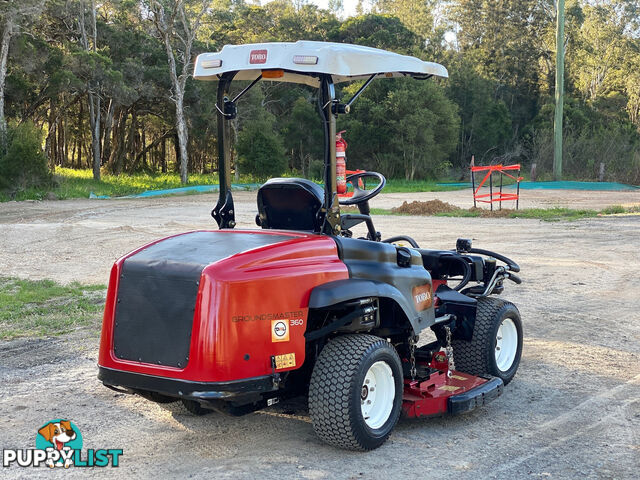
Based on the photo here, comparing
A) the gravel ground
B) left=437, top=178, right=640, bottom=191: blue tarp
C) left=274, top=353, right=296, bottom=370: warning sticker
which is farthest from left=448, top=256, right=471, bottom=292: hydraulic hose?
left=437, top=178, right=640, bottom=191: blue tarp

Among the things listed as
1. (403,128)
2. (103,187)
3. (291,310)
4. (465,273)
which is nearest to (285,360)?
(291,310)

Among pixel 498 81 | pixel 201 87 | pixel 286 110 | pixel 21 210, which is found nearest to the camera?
pixel 21 210

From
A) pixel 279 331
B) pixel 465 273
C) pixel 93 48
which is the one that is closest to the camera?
pixel 279 331

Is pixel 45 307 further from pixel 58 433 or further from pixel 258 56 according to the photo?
pixel 258 56

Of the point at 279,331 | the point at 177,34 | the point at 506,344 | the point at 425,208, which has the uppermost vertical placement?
the point at 177,34

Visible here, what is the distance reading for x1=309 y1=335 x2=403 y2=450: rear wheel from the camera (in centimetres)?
417

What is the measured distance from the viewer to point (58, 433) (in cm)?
472

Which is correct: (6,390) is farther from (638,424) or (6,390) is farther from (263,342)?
(638,424)

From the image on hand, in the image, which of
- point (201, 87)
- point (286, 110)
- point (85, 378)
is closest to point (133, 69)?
point (201, 87)

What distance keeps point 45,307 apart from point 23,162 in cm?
2033

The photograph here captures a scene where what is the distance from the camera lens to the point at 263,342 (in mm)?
4012

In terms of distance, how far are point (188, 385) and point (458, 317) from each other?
8.03 ft

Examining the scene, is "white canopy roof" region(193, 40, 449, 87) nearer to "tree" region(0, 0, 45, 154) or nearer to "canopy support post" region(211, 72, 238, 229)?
"canopy support post" region(211, 72, 238, 229)

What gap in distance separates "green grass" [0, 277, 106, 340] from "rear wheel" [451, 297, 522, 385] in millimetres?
4097
